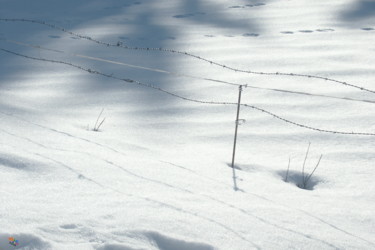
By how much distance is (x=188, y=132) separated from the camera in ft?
12.9

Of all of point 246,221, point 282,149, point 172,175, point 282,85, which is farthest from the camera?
point 282,85

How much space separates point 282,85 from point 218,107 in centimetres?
87

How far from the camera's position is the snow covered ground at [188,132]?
218cm

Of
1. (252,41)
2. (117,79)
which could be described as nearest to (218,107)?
(117,79)

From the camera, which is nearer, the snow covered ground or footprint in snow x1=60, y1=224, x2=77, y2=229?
footprint in snow x1=60, y1=224, x2=77, y2=229

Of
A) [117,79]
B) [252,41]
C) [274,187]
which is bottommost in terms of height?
[274,187]

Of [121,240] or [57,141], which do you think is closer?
[121,240]

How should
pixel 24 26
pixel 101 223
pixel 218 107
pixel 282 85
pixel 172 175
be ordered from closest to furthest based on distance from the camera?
1. pixel 101 223
2. pixel 172 175
3. pixel 218 107
4. pixel 282 85
5. pixel 24 26

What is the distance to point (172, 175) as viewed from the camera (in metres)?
2.79

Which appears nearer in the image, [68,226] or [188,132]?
[68,226]

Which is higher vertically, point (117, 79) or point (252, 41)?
point (252, 41)

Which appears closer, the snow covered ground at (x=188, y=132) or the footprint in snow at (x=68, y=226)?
the footprint in snow at (x=68, y=226)

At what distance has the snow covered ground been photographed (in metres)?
2.18

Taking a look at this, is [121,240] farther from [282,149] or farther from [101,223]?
[282,149]
